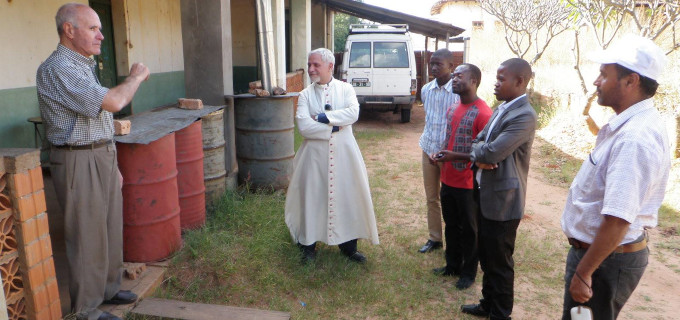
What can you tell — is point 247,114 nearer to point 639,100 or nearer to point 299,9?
point 639,100

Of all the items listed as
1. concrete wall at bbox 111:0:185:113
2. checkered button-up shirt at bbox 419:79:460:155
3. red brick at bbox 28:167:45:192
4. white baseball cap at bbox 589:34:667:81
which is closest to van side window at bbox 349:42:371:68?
concrete wall at bbox 111:0:185:113

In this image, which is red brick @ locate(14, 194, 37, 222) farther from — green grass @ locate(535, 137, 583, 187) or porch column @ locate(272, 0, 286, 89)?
green grass @ locate(535, 137, 583, 187)

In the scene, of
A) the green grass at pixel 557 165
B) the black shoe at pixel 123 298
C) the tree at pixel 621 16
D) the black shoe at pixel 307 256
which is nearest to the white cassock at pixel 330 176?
the black shoe at pixel 307 256

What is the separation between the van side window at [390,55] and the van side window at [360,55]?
0.58 feet

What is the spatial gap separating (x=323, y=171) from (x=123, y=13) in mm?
4854

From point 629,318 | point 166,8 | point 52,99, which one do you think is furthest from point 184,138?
point 166,8

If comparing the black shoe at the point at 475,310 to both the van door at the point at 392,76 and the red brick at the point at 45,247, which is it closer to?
A: the red brick at the point at 45,247

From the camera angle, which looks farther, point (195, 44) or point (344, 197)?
point (195, 44)

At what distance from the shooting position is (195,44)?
5344 mm

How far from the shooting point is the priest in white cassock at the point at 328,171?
151 inches

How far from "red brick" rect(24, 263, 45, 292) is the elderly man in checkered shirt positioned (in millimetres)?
228

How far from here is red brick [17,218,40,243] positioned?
2.42 m

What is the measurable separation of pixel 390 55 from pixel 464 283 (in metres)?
8.95

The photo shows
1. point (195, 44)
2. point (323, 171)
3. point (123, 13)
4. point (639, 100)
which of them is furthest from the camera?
point (123, 13)
